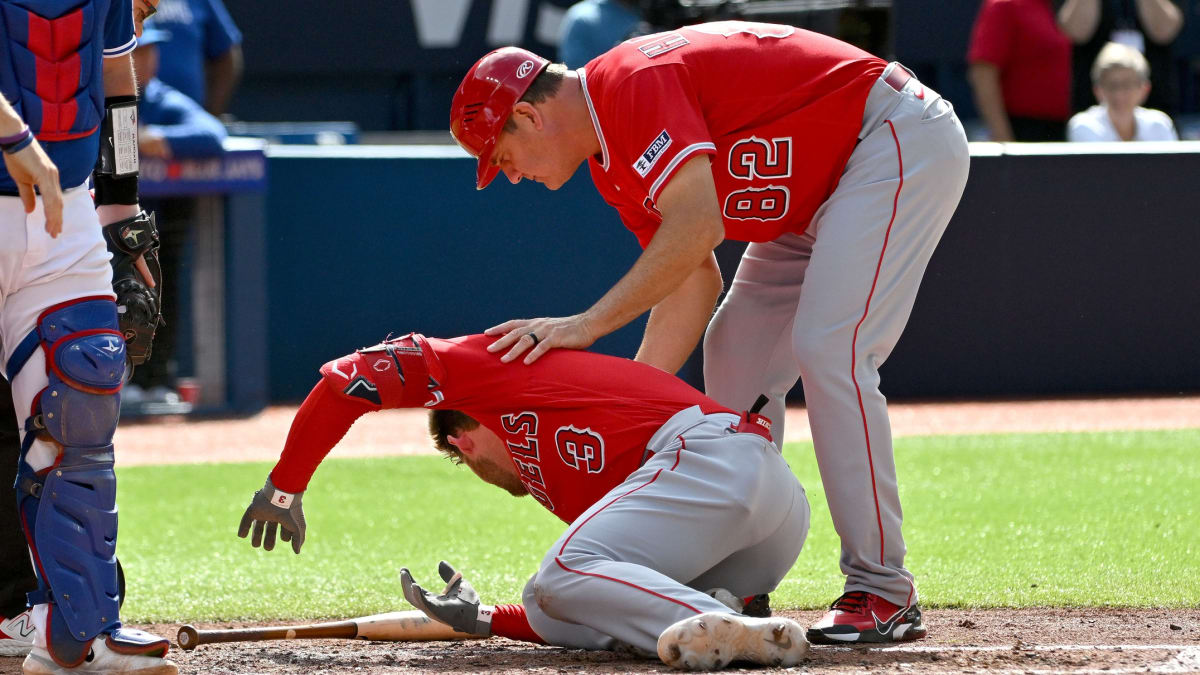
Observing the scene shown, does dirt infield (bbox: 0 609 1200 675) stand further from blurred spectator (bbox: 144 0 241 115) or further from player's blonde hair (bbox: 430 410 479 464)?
blurred spectator (bbox: 144 0 241 115)

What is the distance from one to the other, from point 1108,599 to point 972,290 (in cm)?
468

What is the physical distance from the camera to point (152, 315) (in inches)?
155

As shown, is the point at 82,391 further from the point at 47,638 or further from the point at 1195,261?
the point at 1195,261

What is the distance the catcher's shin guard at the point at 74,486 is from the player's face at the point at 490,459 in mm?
→ 1010

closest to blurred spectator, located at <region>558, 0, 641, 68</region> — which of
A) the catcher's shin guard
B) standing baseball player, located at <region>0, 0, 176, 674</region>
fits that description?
standing baseball player, located at <region>0, 0, 176, 674</region>

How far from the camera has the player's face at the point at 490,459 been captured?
13.5ft

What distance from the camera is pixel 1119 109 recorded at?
9586mm

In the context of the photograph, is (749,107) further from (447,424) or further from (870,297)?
(447,424)

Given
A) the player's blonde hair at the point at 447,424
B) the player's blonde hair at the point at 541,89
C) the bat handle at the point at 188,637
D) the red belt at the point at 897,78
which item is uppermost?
the red belt at the point at 897,78

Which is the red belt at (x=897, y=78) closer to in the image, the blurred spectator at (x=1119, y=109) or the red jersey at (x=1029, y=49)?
the blurred spectator at (x=1119, y=109)

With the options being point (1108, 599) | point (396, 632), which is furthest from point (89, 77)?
point (1108, 599)

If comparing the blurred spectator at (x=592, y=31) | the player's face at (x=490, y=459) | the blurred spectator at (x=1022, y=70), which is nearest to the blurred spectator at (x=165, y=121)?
the blurred spectator at (x=592, y=31)

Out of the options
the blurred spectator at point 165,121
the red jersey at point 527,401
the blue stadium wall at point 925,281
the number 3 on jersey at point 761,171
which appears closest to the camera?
the red jersey at point 527,401

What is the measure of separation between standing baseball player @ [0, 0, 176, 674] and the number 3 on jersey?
162cm
